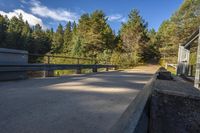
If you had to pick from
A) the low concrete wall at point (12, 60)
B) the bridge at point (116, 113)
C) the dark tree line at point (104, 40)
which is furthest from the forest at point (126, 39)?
the bridge at point (116, 113)

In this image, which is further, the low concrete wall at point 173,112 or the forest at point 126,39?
the forest at point 126,39

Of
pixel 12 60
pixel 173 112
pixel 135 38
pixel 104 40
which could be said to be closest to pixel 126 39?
pixel 135 38

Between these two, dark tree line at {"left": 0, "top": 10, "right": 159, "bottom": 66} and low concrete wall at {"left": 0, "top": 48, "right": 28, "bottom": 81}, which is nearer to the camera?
low concrete wall at {"left": 0, "top": 48, "right": 28, "bottom": 81}

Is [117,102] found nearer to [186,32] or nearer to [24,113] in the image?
[24,113]

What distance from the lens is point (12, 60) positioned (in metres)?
7.61

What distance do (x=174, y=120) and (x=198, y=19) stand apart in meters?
36.0

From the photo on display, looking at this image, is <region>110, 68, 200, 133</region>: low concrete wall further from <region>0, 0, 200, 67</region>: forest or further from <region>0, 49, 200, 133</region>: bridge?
<region>0, 0, 200, 67</region>: forest

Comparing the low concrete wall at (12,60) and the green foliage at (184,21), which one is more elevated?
the green foliage at (184,21)

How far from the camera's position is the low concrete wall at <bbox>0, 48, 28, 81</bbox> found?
7.15 meters

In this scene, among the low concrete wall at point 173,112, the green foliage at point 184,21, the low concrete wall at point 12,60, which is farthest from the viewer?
the green foliage at point 184,21

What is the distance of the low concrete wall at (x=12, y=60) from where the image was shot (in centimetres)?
715

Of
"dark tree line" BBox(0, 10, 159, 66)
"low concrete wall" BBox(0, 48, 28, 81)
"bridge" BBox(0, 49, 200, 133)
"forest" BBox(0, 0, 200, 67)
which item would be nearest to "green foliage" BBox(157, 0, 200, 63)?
"forest" BBox(0, 0, 200, 67)

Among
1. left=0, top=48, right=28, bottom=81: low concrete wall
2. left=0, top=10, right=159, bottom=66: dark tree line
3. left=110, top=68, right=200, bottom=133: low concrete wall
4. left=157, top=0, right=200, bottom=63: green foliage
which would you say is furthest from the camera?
left=0, top=10, right=159, bottom=66: dark tree line

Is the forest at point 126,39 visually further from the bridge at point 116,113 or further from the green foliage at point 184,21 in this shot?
the bridge at point 116,113
